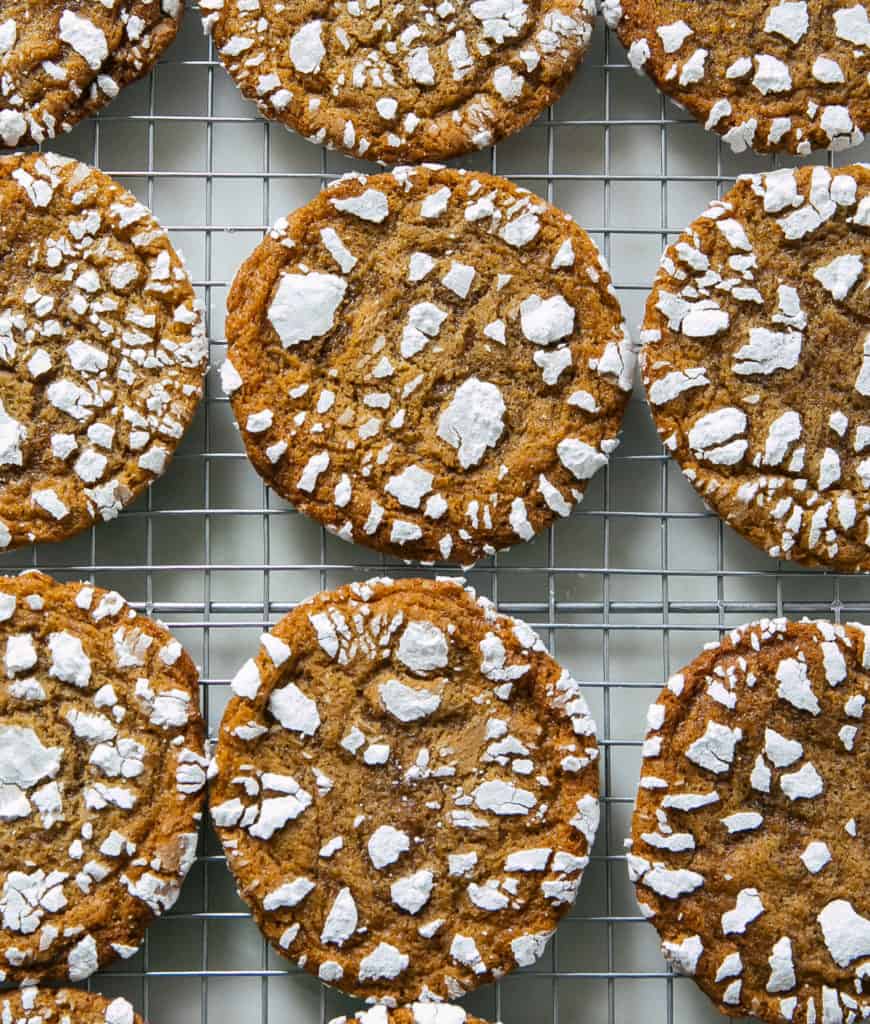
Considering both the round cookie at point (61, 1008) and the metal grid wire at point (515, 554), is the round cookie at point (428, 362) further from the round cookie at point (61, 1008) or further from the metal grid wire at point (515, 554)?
the round cookie at point (61, 1008)

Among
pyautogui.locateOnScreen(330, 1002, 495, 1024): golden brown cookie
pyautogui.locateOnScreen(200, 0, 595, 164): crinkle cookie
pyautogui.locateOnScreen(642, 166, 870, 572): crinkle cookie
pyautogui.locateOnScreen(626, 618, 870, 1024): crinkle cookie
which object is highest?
pyautogui.locateOnScreen(200, 0, 595, 164): crinkle cookie

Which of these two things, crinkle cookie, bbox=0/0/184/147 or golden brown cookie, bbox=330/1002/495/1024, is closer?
golden brown cookie, bbox=330/1002/495/1024

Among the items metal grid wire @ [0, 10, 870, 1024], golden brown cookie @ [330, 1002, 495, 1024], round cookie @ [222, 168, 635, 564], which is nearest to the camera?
golden brown cookie @ [330, 1002, 495, 1024]

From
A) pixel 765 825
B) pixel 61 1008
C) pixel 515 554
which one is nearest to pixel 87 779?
pixel 61 1008

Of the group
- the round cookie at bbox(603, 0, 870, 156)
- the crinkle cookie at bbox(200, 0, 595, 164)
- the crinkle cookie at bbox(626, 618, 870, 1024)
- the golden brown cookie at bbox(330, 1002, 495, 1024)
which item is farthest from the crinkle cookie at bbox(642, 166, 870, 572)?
the golden brown cookie at bbox(330, 1002, 495, 1024)

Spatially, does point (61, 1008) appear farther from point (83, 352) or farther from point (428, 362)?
point (428, 362)

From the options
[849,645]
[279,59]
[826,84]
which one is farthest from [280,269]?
[849,645]

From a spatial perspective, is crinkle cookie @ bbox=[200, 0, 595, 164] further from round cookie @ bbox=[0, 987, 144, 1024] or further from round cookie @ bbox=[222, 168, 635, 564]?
round cookie @ bbox=[0, 987, 144, 1024]
